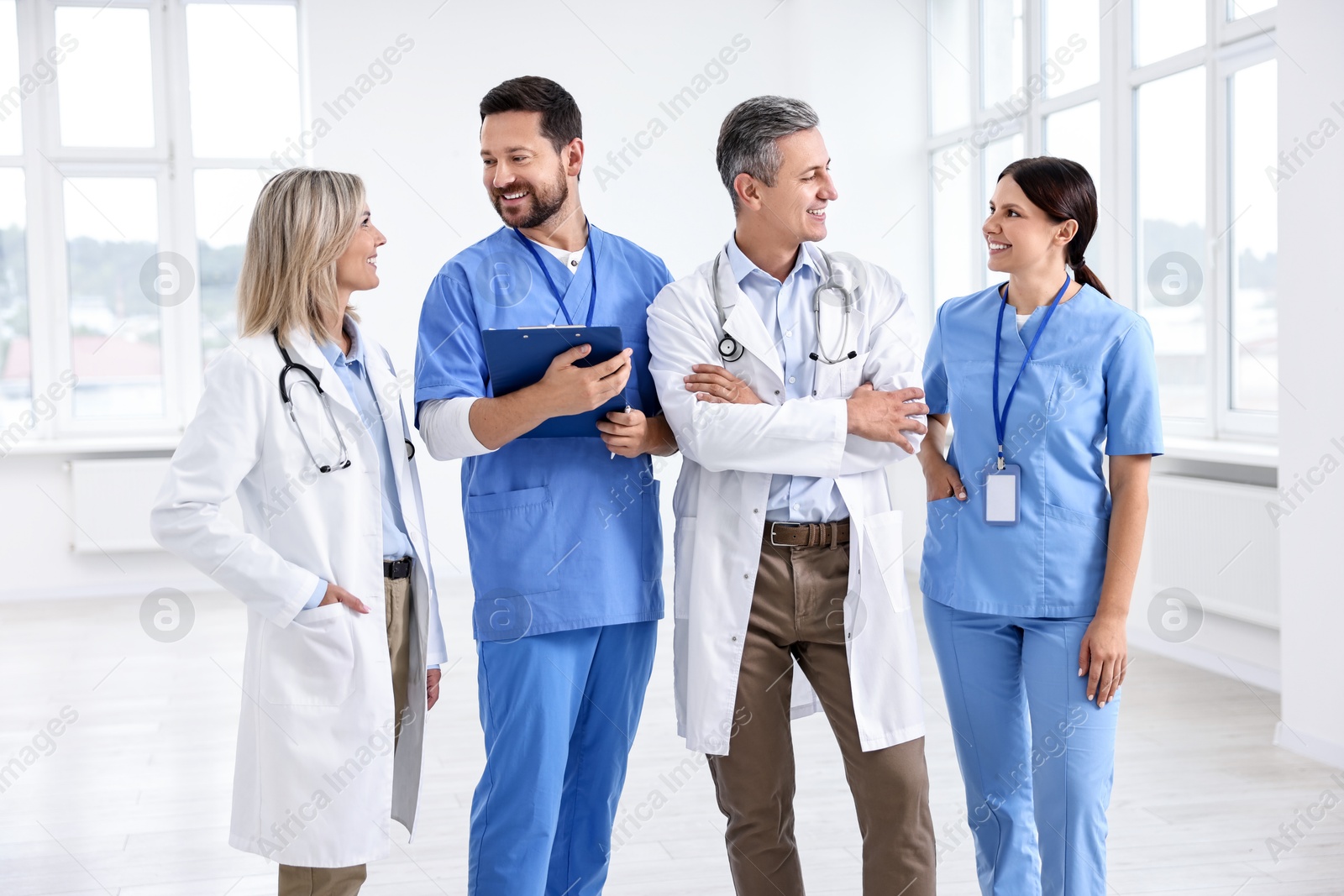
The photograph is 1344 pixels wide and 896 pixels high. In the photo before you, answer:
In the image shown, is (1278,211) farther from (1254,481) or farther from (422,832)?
(422,832)

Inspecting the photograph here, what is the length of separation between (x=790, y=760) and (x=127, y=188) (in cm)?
627

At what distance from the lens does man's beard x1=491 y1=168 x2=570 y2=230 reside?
1.98 metres

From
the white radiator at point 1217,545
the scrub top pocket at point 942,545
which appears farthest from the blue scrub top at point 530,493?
the white radiator at point 1217,545

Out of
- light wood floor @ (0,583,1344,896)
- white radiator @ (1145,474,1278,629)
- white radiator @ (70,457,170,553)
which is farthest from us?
white radiator @ (70,457,170,553)

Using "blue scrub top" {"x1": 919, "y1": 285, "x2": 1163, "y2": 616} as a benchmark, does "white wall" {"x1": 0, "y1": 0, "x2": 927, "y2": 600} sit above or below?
above

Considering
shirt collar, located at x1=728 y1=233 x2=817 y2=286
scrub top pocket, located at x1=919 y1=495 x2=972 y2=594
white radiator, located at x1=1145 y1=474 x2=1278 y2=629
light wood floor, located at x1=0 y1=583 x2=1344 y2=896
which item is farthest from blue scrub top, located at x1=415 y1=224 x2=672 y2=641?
white radiator, located at x1=1145 y1=474 x2=1278 y2=629

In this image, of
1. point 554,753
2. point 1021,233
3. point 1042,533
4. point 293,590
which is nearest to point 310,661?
point 293,590

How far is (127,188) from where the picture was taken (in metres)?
6.82

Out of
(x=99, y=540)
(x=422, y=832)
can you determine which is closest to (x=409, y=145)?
(x=99, y=540)

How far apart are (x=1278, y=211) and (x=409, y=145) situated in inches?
186

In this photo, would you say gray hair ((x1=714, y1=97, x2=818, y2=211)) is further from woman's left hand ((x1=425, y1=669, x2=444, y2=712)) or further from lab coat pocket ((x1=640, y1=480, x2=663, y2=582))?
woman's left hand ((x1=425, y1=669, x2=444, y2=712))

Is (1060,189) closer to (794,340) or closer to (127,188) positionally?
(794,340)

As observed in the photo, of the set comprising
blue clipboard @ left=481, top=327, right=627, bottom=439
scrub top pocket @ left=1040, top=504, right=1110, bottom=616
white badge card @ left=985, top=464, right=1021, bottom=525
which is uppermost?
blue clipboard @ left=481, top=327, right=627, bottom=439

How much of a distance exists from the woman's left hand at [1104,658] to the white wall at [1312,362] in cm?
179
